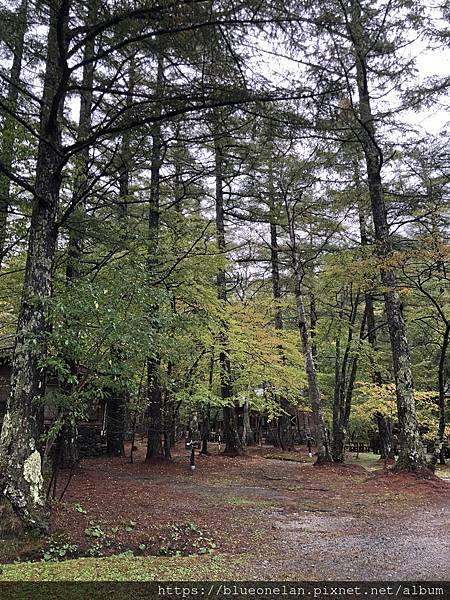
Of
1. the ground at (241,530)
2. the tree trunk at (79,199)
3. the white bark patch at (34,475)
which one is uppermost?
the tree trunk at (79,199)

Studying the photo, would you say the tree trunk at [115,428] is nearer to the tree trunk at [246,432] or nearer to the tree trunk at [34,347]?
the tree trunk at [34,347]

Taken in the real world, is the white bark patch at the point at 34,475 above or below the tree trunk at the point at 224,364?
below

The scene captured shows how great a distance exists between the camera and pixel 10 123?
6.83 metres

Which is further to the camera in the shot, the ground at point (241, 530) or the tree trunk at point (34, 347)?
the tree trunk at point (34, 347)

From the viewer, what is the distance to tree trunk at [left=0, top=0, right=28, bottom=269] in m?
5.48

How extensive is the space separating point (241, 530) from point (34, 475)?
2.67 meters

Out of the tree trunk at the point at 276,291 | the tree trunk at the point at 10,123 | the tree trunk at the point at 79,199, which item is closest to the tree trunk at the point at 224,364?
the tree trunk at the point at 276,291

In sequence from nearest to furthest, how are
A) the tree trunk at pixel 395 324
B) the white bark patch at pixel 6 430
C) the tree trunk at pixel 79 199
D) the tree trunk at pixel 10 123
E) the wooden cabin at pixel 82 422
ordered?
1. the white bark patch at pixel 6 430
2. the tree trunk at pixel 10 123
3. the tree trunk at pixel 79 199
4. the tree trunk at pixel 395 324
5. the wooden cabin at pixel 82 422

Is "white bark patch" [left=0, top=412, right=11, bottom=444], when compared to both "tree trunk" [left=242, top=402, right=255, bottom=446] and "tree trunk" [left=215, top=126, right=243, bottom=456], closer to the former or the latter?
"tree trunk" [left=215, top=126, right=243, bottom=456]

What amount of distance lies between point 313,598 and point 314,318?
45.9 feet

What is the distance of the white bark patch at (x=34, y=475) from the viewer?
15.9ft

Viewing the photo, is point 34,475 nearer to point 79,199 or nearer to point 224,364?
point 79,199

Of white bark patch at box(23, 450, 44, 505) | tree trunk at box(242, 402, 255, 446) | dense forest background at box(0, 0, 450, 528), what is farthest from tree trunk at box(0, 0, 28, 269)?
tree trunk at box(242, 402, 255, 446)

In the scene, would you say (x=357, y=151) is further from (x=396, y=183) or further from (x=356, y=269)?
(x=356, y=269)
